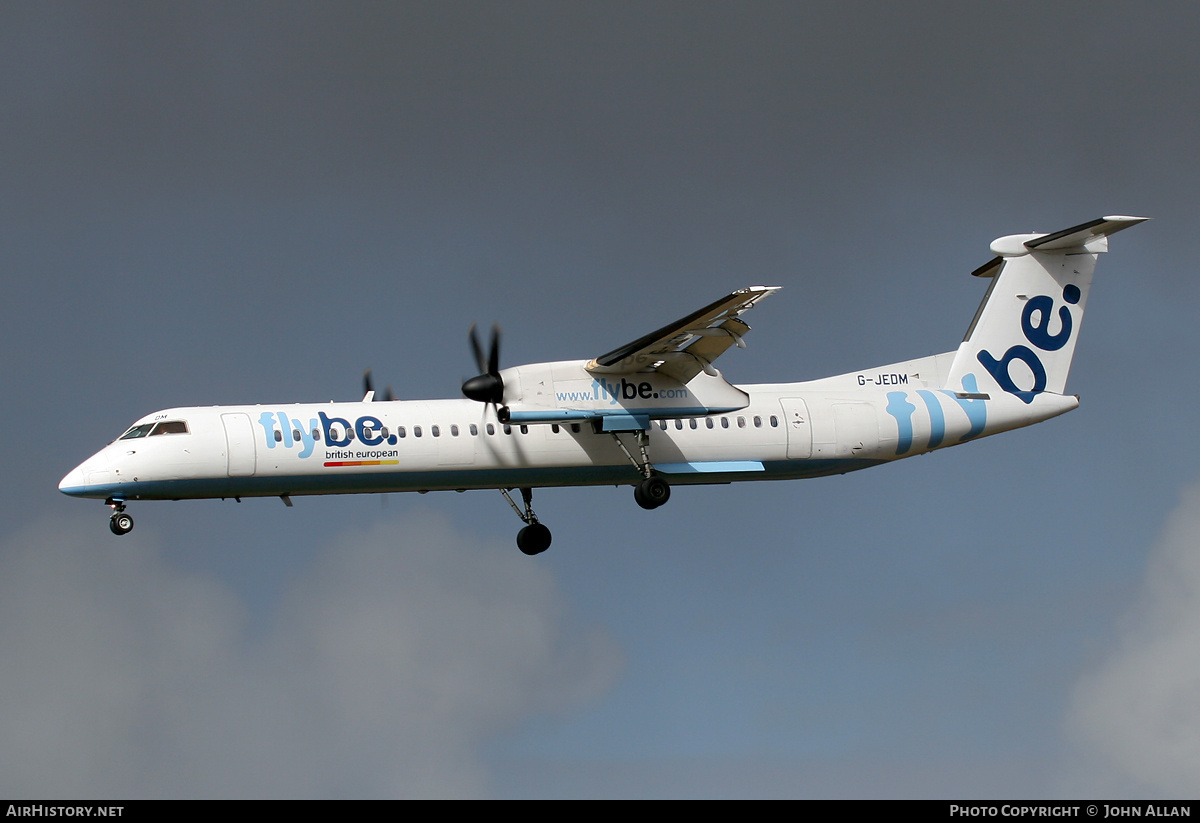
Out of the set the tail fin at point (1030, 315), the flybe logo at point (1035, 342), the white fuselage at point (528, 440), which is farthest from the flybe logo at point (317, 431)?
the flybe logo at point (1035, 342)

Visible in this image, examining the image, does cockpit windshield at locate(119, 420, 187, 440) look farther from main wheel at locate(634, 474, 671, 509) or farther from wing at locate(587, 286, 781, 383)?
main wheel at locate(634, 474, 671, 509)

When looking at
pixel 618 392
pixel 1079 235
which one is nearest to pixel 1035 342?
pixel 1079 235

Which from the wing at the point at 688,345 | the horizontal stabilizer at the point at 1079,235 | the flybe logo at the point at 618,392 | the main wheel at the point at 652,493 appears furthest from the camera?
the horizontal stabilizer at the point at 1079,235

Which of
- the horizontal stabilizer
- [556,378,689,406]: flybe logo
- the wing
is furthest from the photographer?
the horizontal stabilizer

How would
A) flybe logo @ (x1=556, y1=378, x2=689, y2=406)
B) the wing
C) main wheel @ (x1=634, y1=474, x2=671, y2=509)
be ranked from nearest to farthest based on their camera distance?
the wing
flybe logo @ (x1=556, y1=378, x2=689, y2=406)
main wheel @ (x1=634, y1=474, x2=671, y2=509)

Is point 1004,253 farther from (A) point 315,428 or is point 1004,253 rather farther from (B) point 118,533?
(B) point 118,533

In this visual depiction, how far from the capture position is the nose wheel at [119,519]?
25094 mm

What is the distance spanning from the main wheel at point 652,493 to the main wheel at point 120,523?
29.9 ft

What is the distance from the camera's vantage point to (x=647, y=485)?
27.1 meters

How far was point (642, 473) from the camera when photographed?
2750 centimetres

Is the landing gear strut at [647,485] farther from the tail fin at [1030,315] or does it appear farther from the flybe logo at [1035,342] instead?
the flybe logo at [1035,342]

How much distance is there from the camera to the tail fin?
2969 cm

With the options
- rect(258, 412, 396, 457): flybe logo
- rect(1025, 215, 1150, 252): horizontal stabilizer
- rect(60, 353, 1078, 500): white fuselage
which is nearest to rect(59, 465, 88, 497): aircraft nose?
rect(60, 353, 1078, 500): white fuselage

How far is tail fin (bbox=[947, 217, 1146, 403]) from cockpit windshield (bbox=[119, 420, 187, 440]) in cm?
1499
